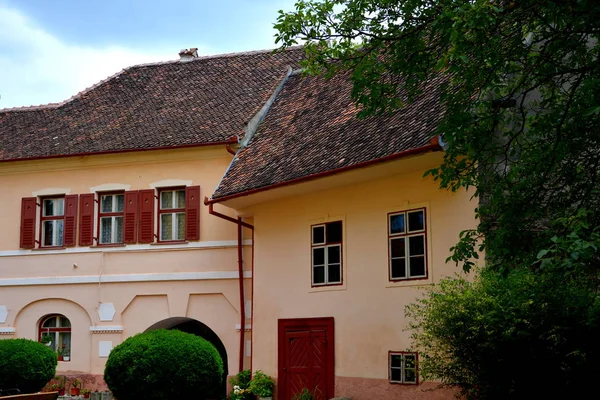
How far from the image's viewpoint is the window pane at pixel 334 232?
18.8 metres

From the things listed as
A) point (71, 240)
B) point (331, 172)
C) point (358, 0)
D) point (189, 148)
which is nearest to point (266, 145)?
point (189, 148)

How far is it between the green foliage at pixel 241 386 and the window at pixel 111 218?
16.0 feet

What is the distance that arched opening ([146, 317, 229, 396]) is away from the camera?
74.2 feet

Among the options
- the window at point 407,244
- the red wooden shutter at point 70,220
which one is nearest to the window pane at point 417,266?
the window at point 407,244

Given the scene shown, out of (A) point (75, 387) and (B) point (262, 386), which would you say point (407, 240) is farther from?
(A) point (75, 387)

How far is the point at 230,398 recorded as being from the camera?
1997 cm

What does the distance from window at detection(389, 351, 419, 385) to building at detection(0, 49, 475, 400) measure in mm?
47

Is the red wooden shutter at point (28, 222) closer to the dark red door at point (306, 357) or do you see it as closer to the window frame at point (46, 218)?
the window frame at point (46, 218)

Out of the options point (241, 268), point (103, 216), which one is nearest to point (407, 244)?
point (241, 268)

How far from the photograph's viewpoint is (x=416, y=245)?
17.2 metres

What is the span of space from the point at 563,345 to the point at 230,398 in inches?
374

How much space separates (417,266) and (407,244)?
1.63 feet

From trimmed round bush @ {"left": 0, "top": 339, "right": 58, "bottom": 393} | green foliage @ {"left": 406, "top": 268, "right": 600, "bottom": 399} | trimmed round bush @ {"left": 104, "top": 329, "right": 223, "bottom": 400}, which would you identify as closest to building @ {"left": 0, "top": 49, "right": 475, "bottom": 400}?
trimmed round bush @ {"left": 104, "top": 329, "right": 223, "bottom": 400}

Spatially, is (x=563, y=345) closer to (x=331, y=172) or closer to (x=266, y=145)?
(x=331, y=172)
